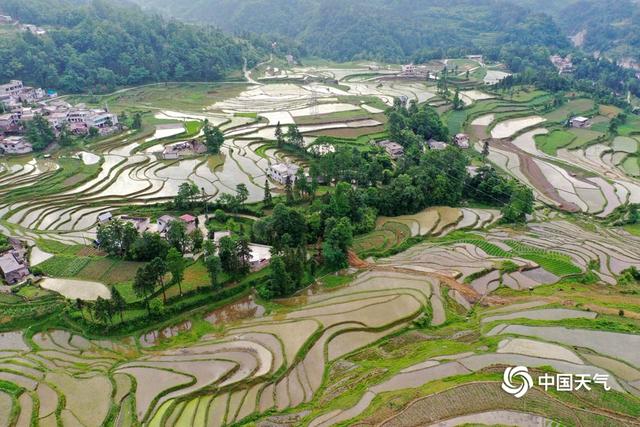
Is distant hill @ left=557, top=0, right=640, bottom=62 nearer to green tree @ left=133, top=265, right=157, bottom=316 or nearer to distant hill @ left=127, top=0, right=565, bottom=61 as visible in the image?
distant hill @ left=127, top=0, right=565, bottom=61

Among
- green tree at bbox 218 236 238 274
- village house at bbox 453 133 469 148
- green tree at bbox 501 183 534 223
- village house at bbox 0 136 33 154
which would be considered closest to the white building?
village house at bbox 0 136 33 154

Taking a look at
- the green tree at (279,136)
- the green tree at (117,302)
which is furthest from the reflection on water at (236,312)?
the green tree at (279,136)

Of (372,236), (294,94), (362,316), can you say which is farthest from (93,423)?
(294,94)

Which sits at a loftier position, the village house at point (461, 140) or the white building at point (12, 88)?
the white building at point (12, 88)

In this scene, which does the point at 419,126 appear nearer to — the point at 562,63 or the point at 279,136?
the point at 279,136

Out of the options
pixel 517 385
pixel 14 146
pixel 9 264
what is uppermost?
pixel 14 146

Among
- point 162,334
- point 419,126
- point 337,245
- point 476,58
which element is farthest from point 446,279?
point 476,58

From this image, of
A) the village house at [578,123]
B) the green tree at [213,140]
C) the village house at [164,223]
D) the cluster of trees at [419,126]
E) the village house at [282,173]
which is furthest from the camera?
the village house at [578,123]

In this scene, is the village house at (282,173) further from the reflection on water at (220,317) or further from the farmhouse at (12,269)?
the farmhouse at (12,269)
